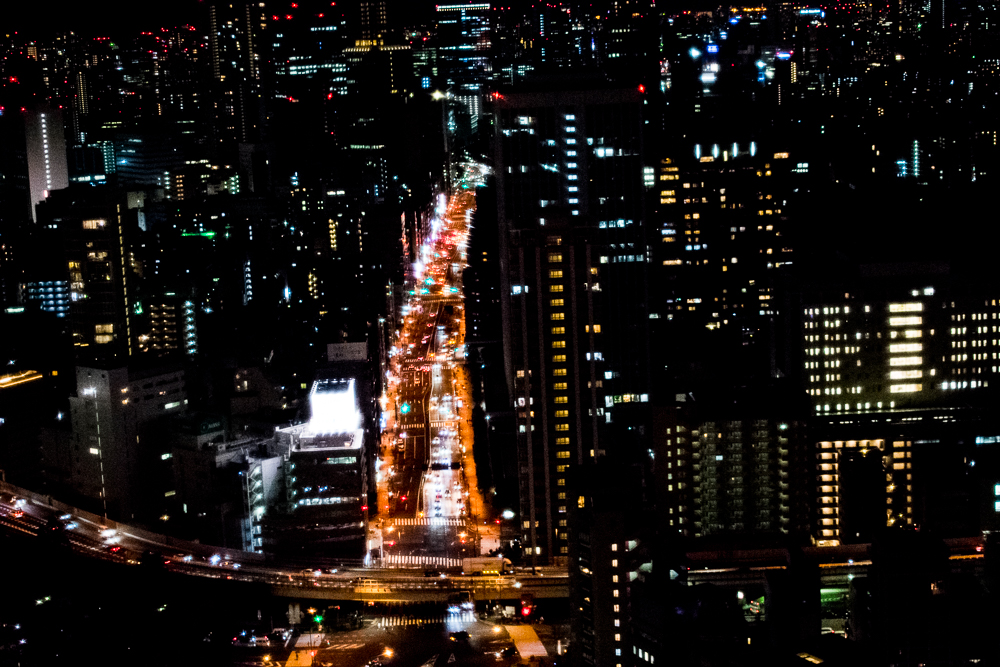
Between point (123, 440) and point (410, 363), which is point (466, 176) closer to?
point (410, 363)

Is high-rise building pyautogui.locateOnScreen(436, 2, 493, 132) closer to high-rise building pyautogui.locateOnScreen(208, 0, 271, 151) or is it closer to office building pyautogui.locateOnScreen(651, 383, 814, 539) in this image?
high-rise building pyautogui.locateOnScreen(208, 0, 271, 151)

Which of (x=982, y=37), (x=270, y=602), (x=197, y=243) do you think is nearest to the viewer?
(x=270, y=602)

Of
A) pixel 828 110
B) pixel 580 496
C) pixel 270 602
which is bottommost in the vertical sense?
pixel 270 602

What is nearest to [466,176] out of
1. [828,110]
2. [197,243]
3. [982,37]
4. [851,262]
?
[197,243]

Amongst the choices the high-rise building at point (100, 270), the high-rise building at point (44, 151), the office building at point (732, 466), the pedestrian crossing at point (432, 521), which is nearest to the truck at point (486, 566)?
the pedestrian crossing at point (432, 521)

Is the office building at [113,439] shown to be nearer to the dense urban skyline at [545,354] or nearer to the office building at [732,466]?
the dense urban skyline at [545,354]

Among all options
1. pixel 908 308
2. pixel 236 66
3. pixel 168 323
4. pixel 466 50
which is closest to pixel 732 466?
pixel 908 308

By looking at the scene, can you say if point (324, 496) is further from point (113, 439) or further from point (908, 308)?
point (908, 308)
